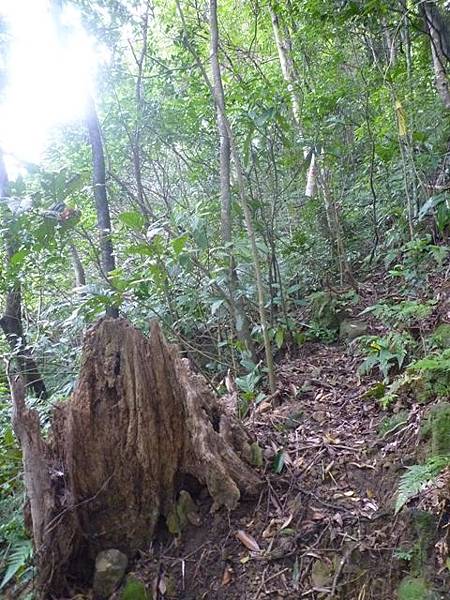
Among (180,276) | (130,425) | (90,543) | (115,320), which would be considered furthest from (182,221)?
(90,543)

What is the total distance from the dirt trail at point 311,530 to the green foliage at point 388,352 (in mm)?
456

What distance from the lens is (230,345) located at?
4848 mm

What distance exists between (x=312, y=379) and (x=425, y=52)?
572 cm

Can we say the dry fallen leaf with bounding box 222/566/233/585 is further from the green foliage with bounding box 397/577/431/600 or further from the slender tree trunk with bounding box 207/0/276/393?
the slender tree trunk with bounding box 207/0/276/393

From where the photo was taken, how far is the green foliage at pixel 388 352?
379 cm

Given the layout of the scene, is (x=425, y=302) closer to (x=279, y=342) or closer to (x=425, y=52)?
(x=279, y=342)

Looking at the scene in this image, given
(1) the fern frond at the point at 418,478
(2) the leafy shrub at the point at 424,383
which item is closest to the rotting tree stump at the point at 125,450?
(1) the fern frond at the point at 418,478

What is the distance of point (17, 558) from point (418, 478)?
2.26 meters

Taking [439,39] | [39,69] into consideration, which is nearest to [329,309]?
[439,39]

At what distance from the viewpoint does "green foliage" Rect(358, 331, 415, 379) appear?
3.79 metres

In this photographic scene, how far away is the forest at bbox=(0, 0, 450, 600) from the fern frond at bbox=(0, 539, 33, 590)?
2 cm

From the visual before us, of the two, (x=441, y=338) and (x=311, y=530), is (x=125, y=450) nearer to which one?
(x=311, y=530)

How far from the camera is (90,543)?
288 cm

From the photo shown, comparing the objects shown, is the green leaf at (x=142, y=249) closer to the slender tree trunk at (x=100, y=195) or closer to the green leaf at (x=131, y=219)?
the green leaf at (x=131, y=219)
